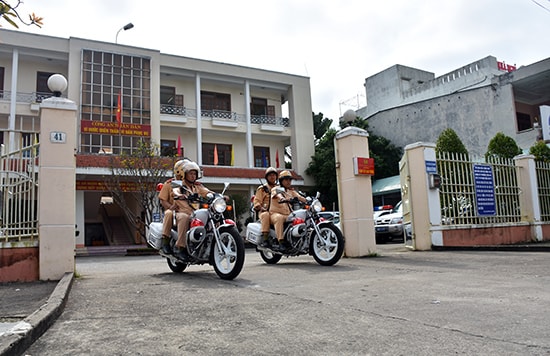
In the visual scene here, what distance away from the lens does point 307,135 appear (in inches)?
1126

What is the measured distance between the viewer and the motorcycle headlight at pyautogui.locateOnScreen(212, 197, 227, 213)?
5817 mm

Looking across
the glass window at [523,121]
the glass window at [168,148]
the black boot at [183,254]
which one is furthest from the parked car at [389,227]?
the glass window at [168,148]

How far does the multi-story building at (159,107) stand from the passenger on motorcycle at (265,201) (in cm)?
1375

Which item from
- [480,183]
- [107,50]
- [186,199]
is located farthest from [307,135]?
[186,199]

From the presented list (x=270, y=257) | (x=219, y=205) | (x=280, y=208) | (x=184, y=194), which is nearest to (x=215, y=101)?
(x=270, y=257)

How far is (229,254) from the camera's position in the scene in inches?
223

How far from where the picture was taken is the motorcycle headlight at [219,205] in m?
5.82

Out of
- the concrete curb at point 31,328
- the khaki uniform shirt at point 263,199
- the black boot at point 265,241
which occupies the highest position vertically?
A: the khaki uniform shirt at point 263,199

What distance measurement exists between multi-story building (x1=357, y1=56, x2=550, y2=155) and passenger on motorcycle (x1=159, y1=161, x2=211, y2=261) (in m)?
17.3

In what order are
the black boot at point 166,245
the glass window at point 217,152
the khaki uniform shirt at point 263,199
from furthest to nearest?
the glass window at point 217,152 < the khaki uniform shirt at point 263,199 < the black boot at point 166,245

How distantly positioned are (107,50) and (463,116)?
1853 cm

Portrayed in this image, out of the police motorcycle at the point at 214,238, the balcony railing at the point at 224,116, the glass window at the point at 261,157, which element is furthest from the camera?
the glass window at the point at 261,157

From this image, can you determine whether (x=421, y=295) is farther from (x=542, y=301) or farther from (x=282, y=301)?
(x=282, y=301)

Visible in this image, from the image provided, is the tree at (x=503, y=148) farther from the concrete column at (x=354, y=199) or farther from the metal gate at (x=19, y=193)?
the metal gate at (x=19, y=193)
